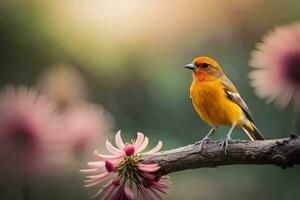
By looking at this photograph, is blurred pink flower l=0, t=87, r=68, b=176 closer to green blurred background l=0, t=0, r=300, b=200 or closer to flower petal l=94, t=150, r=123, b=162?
green blurred background l=0, t=0, r=300, b=200

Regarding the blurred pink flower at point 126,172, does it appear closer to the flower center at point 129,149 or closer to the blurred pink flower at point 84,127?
the flower center at point 129,149

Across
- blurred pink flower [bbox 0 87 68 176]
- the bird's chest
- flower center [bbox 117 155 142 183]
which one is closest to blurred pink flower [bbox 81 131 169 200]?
flower center [bbox 117 155 142 183]

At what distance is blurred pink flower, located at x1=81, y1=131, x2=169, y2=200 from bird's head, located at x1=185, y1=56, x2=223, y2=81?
182 mm

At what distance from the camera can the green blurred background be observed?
3.28 feet

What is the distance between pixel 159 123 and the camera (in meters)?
1.03

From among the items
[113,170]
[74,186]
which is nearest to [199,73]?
[113,170]

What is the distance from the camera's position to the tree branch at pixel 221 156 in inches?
21.4

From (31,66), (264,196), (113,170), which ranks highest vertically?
(31,66)

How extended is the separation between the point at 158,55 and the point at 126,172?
0.55 m

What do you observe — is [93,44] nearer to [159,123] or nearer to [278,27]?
[159,123]

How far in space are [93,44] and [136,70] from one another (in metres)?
0.10

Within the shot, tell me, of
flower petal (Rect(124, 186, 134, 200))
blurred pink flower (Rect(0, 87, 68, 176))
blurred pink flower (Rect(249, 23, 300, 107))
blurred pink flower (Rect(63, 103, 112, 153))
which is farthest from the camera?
blurred pink flower (Rect(63, 103, 112, 153))

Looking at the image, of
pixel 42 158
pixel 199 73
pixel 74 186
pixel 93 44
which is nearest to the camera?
pixel 199 73

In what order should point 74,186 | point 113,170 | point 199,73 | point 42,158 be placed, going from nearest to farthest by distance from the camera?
1. point 113,170
2. point 199,73
3. point 42,158
4. point 74,186
